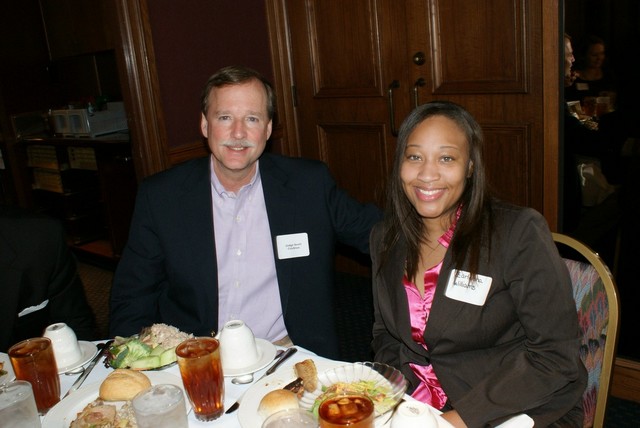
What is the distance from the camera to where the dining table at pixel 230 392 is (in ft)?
4.15

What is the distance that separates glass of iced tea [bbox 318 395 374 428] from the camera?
41.9 inches

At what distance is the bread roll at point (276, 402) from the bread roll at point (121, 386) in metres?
0.30

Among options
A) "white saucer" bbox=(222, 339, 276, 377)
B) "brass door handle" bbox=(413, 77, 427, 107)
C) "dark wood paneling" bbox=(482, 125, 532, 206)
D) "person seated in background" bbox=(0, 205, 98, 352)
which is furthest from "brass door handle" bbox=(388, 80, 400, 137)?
"white saucer" bbox=(222, 339, 276, 377)

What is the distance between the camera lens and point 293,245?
7.00 ft

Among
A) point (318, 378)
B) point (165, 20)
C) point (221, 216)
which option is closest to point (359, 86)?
point (165, 20)

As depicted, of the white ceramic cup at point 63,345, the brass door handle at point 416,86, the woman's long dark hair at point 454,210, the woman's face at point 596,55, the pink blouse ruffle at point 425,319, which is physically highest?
the woman's face at point 596,55

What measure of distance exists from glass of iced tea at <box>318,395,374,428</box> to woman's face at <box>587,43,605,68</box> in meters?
2.25

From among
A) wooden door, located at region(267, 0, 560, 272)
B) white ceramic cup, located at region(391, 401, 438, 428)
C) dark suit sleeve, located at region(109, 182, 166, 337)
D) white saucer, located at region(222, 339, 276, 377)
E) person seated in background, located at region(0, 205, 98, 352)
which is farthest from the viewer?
wooden door, located at region(267, 0, 560, 272)

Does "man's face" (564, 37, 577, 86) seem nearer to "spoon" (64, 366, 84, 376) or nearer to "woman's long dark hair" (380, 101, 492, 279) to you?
"woman's long dark hair" (380, 101, 492, 279)

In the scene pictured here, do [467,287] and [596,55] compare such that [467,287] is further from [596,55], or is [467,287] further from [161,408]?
[596,55]

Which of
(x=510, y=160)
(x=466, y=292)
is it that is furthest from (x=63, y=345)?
(x=510, y=160)

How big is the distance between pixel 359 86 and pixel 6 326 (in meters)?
2.77

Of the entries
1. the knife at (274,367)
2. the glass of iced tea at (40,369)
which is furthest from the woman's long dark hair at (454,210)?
the glass of iced tea at (40,369)

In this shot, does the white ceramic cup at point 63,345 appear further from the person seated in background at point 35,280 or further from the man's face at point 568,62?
the man's face at point 568,62
